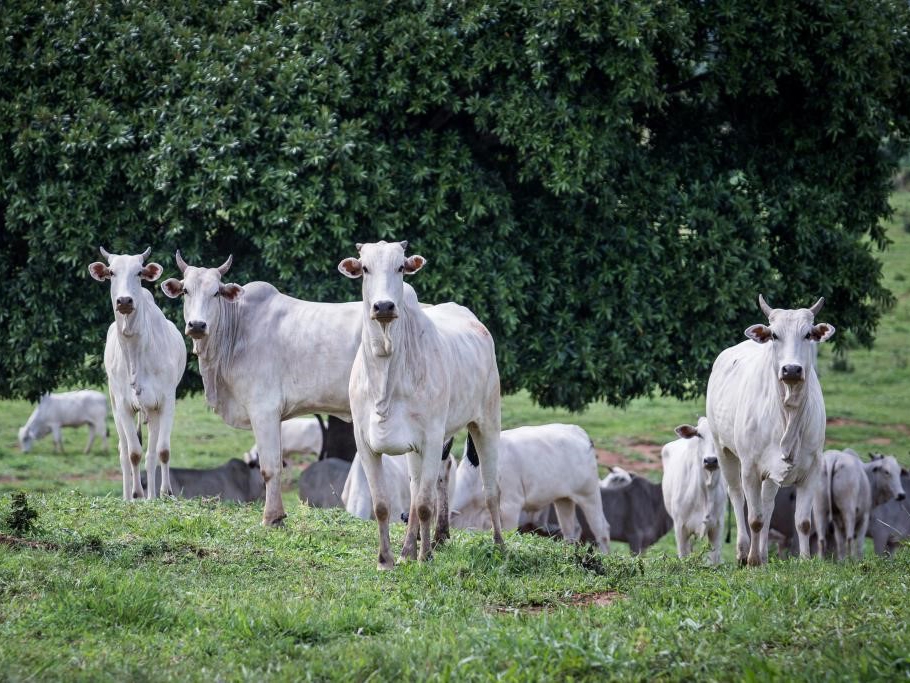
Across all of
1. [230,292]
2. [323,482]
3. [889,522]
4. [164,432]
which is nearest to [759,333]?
[230,292]

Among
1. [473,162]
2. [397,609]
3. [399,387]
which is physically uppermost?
Result: [473,162]

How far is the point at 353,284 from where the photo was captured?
14.9 meters

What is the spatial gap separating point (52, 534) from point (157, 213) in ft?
21.5

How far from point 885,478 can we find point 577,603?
30.1 feet

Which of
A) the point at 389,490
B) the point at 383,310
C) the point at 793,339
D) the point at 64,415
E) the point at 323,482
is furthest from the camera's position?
the point at 64,415

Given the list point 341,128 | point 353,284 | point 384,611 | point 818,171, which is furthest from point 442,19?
point 384,611

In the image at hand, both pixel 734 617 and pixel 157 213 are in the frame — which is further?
pixel 157 213

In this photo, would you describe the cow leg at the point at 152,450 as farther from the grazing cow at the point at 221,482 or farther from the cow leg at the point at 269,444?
the grazing cow at the point at 221,482

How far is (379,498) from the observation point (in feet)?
27.7

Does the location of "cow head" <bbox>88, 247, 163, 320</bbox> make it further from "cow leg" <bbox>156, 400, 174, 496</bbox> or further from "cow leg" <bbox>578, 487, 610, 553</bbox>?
"cow leg" <bbox>578, 487, 610, 553</bbox>

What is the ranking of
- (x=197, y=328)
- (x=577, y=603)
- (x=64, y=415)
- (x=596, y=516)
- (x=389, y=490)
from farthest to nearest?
(x=64, y=415) → (x=596, y=516) → (x=389, y=490) → (x=197, y=328) → (x=577, y=603)

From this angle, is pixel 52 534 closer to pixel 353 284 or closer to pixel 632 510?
pixel 353 284

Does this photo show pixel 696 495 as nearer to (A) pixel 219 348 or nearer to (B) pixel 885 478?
(B) pixel 885 478

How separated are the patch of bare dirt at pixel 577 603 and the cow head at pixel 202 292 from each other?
4.41m
